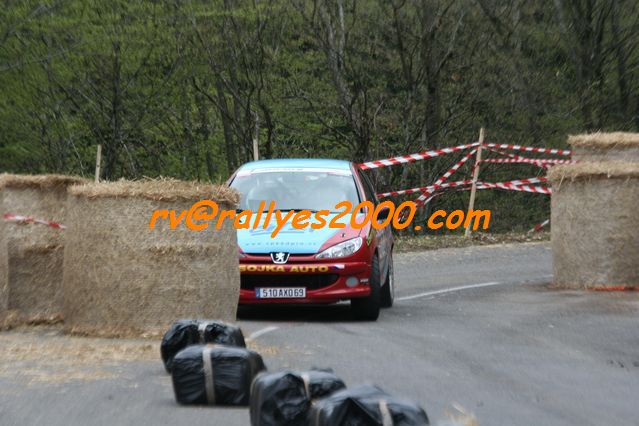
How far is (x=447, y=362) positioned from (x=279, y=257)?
367cm

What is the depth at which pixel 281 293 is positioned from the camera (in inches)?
493

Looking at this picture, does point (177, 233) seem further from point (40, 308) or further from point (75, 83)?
point (75, 83)

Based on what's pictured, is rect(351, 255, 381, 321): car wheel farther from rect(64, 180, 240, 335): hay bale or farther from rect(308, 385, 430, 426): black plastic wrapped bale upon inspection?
rect(308, 385, 430, 426): black plastic wrapped bale

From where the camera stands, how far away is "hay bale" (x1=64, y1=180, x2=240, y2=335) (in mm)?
10469

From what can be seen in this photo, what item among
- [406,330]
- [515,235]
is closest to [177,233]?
[406,330]

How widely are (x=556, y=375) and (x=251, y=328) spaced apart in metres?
3.81

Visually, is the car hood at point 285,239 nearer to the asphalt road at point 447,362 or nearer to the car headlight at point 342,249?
the car headlight at point 342,249

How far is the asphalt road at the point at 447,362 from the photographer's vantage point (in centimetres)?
689

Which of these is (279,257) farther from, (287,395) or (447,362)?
(287,395)

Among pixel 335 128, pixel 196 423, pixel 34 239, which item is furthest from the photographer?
pixel 335 128

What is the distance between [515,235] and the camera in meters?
24.4

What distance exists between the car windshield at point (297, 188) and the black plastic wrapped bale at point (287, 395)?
24.2ft

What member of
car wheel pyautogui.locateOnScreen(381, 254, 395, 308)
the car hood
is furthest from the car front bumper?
car wheel pyautogui.locateOnScreen(381, 254, 395, 308)

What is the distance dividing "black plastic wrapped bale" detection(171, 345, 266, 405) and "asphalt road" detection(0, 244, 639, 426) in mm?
105
